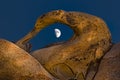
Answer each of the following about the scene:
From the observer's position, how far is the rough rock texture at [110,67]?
1267 cm

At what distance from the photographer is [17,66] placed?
12.9 m

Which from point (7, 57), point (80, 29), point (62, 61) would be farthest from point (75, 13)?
point (7, 57)

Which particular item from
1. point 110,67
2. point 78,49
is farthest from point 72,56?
point 110,67

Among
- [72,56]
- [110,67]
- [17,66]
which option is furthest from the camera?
[72,56]

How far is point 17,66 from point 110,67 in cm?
341

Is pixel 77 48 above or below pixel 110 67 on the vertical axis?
above

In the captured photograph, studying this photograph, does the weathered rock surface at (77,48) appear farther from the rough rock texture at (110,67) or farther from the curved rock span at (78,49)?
the rough rock texture at (110,67)

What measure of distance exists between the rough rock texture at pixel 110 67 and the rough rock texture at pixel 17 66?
185cm

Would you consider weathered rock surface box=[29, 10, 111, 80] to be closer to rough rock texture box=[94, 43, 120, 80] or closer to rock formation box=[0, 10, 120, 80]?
rock formation box=[0, 10, 120, 80]

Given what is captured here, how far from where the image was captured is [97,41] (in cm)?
1438

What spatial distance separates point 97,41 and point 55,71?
6.89 feet

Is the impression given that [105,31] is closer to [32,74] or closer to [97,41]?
[97,41]

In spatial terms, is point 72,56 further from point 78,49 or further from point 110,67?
point 110,67

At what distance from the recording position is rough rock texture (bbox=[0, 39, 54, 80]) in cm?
1270
